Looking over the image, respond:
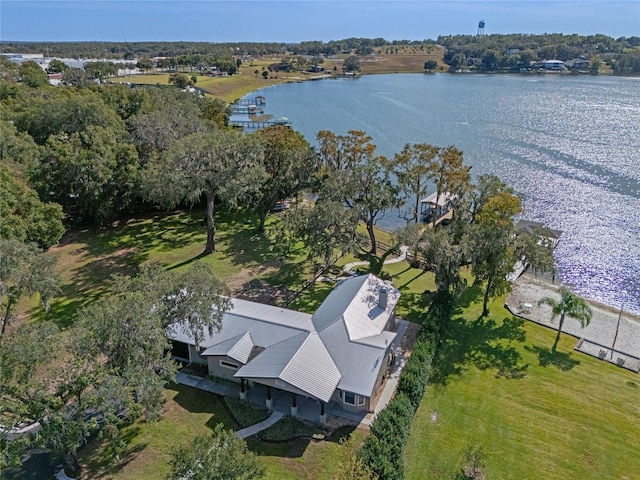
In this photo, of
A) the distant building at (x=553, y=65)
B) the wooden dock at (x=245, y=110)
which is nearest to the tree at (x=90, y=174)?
the wooden dock at (x=245, y=110)

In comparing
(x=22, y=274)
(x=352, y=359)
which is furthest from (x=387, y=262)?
(x=22, y=274)

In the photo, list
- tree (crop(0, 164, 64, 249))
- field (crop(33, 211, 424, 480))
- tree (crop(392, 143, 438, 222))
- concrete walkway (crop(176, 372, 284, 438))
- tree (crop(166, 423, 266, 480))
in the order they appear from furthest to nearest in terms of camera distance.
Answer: tree (crop(392, 143, 438, 222)), tree (crop(0, 164, 64, 249)), concrete walkway (crop(176, 372, 284, 438)), field (crop(33, 211, 424, 480)), tree (crop(166, 423, 266, 480))

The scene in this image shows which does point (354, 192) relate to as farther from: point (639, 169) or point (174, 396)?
point (639, 169)

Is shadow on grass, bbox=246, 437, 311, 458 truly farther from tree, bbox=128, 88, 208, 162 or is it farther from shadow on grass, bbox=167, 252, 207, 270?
tree, bbox=128, 88, 208, 162

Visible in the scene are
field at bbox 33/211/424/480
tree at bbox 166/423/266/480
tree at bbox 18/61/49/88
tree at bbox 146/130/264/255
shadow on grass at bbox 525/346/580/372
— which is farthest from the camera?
tree at bbox 18/61/49/88

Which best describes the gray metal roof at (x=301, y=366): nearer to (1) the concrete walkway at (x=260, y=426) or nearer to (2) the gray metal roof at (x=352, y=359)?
(2) the gray metal roof at (x=352, y=359)

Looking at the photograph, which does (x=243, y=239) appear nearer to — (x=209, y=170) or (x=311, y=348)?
(x=209, y=170)

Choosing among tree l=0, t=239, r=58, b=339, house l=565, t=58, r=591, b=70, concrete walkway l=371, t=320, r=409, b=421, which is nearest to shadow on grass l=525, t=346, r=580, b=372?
concrete walkway l=371, t=320, r=409, b=421
